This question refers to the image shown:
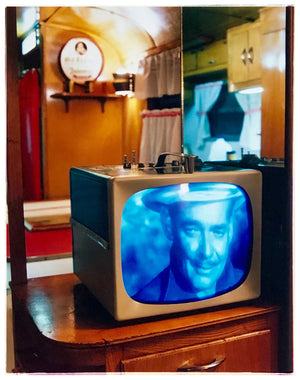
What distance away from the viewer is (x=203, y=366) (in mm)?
1140

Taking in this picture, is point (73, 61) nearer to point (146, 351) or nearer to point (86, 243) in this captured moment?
point (86, 243)

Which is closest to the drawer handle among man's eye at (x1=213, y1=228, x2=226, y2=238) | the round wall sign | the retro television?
the retro television

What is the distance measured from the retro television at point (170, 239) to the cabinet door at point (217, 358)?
0.11 metres

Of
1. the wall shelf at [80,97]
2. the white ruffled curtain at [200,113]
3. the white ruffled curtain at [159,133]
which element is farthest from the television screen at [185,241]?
the wall shelf at [80,97]

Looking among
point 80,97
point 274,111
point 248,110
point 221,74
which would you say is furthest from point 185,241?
point 80,97

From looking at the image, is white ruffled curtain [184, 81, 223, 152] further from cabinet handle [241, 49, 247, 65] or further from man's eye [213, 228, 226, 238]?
man's eye [213, 228, 226, 238]

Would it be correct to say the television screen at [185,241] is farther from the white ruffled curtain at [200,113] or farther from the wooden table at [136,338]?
the white ruffled curtain at [200,113]

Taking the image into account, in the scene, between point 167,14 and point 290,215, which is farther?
point 167,14

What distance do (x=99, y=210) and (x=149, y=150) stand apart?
3179mm

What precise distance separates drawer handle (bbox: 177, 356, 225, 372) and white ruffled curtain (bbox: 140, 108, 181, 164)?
2.72m

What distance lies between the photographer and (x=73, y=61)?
4.34m

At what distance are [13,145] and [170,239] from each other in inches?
24.6

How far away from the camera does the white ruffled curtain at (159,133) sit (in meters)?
3.89
